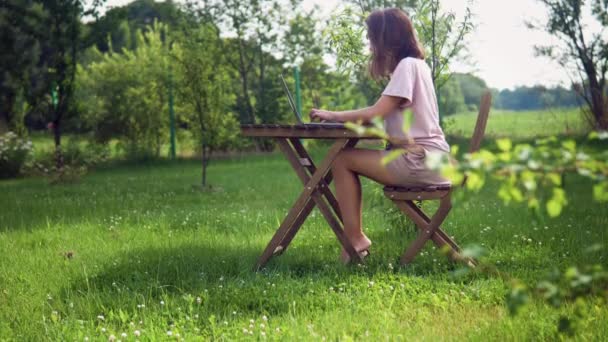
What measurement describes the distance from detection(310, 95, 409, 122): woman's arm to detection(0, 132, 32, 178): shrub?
423 inches

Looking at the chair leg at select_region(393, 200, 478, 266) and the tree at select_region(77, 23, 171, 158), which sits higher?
the tree at select_region(77, 23, 171, 158)

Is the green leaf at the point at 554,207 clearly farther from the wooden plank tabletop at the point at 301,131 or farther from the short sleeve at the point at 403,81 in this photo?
the short sleeve at the point at 403,81

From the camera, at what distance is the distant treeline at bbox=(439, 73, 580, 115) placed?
13.3m

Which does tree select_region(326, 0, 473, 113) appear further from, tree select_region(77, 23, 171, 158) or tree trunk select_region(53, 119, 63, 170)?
tree select_region(77, 23, 171, 158)

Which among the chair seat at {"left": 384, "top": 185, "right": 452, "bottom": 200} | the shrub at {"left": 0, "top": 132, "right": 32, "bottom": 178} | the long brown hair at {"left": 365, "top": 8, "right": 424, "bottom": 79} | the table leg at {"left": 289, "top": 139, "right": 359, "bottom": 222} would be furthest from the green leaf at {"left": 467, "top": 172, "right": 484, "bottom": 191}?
the shrub at {"left": 0, "top": 132, "right": 32, "bottom": 178}

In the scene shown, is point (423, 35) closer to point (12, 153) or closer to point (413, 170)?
point (413, 170)

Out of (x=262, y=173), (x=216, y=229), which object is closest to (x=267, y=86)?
(x=262, y=173)

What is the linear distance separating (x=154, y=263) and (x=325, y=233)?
1644 mm

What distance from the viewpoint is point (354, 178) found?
14.0ft

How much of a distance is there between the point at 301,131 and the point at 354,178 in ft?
1.63

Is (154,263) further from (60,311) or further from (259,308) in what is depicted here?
(259,308)

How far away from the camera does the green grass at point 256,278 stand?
321 centimetres

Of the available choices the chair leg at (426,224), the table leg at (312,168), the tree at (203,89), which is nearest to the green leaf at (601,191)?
the chair leg at (426,224)

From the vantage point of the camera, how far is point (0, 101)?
14133 mm
